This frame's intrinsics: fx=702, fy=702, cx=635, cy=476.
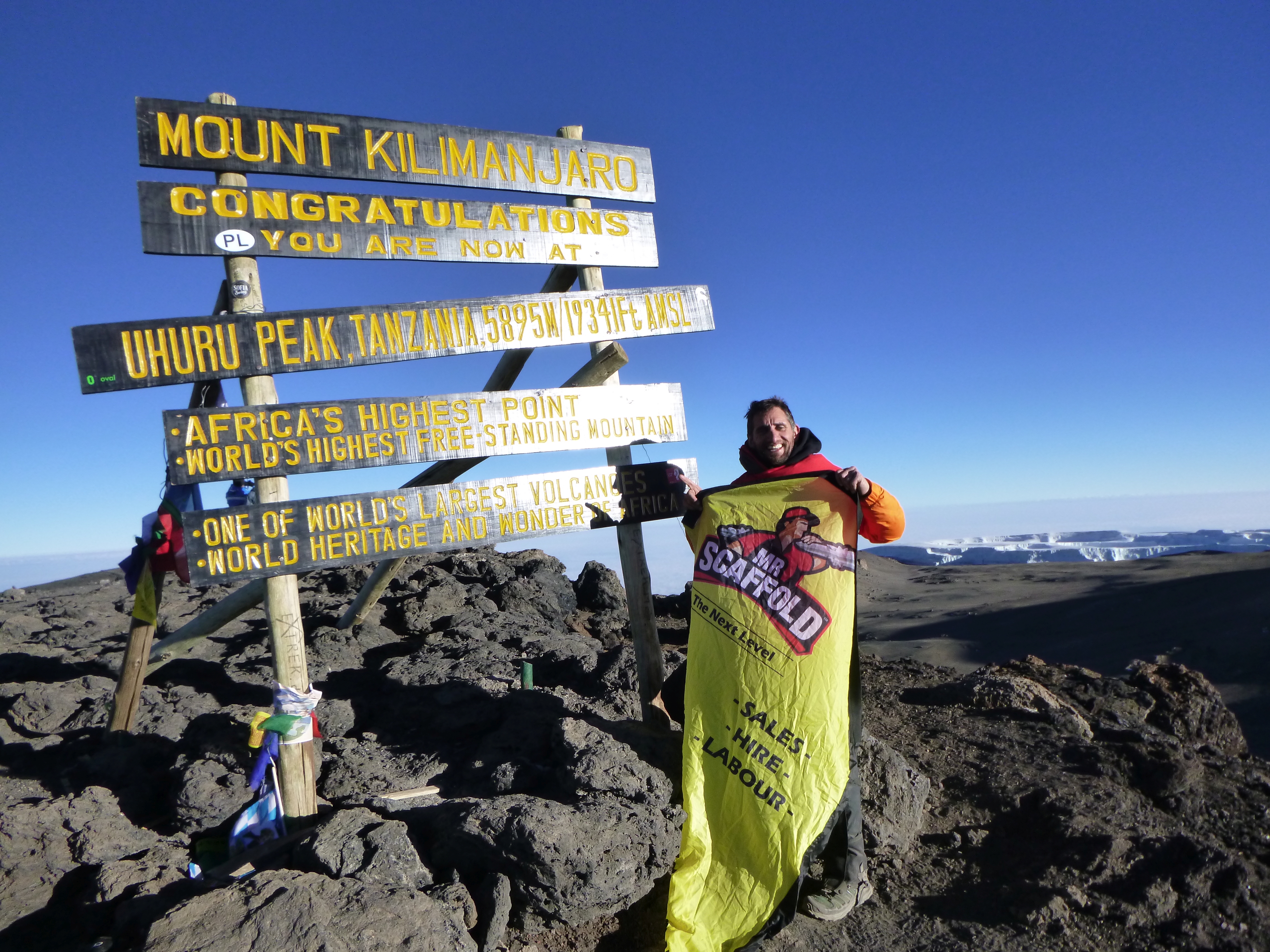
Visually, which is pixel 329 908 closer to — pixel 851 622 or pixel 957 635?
pixel 851 622

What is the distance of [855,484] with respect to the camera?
10.2 feet

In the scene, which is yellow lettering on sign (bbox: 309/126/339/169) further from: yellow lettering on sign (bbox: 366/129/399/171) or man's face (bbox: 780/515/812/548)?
man's face (bbox: 780/515/812/548)

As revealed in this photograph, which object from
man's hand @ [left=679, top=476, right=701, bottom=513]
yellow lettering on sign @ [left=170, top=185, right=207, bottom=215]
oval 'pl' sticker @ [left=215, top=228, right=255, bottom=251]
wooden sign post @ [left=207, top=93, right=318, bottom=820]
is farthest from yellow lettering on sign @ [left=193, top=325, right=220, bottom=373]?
man's hand @ [left=679, top=476, right=701, bottom=513]

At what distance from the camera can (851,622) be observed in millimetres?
3166

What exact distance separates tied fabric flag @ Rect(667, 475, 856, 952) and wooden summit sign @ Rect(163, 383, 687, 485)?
3.59 ft

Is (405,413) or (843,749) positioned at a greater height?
(405,413)

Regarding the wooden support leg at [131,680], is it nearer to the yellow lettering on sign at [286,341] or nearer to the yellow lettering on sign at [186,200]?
the yellow lettering on sign at [286,341]

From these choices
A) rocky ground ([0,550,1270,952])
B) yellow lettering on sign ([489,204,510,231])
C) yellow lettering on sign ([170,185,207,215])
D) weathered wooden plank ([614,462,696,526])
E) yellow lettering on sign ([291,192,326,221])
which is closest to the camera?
rocky ground ([0,550,1270,952])

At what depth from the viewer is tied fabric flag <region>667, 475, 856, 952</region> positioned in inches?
112

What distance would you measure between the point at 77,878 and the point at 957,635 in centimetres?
1095

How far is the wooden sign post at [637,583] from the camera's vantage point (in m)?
4.25

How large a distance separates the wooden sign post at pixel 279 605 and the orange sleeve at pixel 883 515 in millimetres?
2783

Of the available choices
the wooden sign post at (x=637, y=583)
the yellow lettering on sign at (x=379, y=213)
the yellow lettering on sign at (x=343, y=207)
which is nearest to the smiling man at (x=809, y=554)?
the wooden sign post at (x=637, y=583)

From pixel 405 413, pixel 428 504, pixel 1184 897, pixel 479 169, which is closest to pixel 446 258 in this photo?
pixel 479 169
